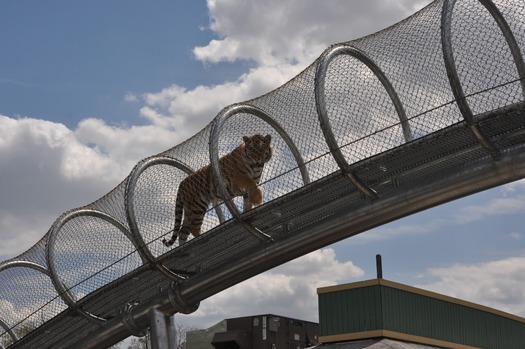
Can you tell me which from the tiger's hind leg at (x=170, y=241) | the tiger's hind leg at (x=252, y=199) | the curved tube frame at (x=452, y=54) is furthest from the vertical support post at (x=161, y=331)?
the curved tube frame at (x=452, y=54)

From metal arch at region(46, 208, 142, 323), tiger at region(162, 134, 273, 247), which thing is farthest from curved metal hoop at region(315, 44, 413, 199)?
metal arch at region(46, 208, 142, 323)

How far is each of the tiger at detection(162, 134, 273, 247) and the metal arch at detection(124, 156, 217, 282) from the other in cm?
36

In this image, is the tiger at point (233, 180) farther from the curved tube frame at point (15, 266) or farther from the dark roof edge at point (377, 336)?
the dark roof edge at point (377, 336)

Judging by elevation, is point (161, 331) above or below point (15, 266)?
below

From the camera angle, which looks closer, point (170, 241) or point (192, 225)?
point (192, 225)

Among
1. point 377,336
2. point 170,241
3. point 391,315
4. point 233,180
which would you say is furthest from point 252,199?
point 391,315

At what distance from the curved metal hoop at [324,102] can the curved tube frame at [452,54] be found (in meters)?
1.05

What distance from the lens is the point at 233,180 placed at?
1445cm

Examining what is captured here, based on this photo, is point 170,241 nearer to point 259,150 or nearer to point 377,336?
point 259,150

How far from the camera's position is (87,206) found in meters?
17.2

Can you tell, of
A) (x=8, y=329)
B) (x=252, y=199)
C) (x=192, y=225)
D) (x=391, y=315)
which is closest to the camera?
(x=252, y=199)

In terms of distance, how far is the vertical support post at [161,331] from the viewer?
15.8 metres

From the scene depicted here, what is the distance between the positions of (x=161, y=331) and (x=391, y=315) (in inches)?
472

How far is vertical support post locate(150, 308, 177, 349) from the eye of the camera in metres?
15.8
